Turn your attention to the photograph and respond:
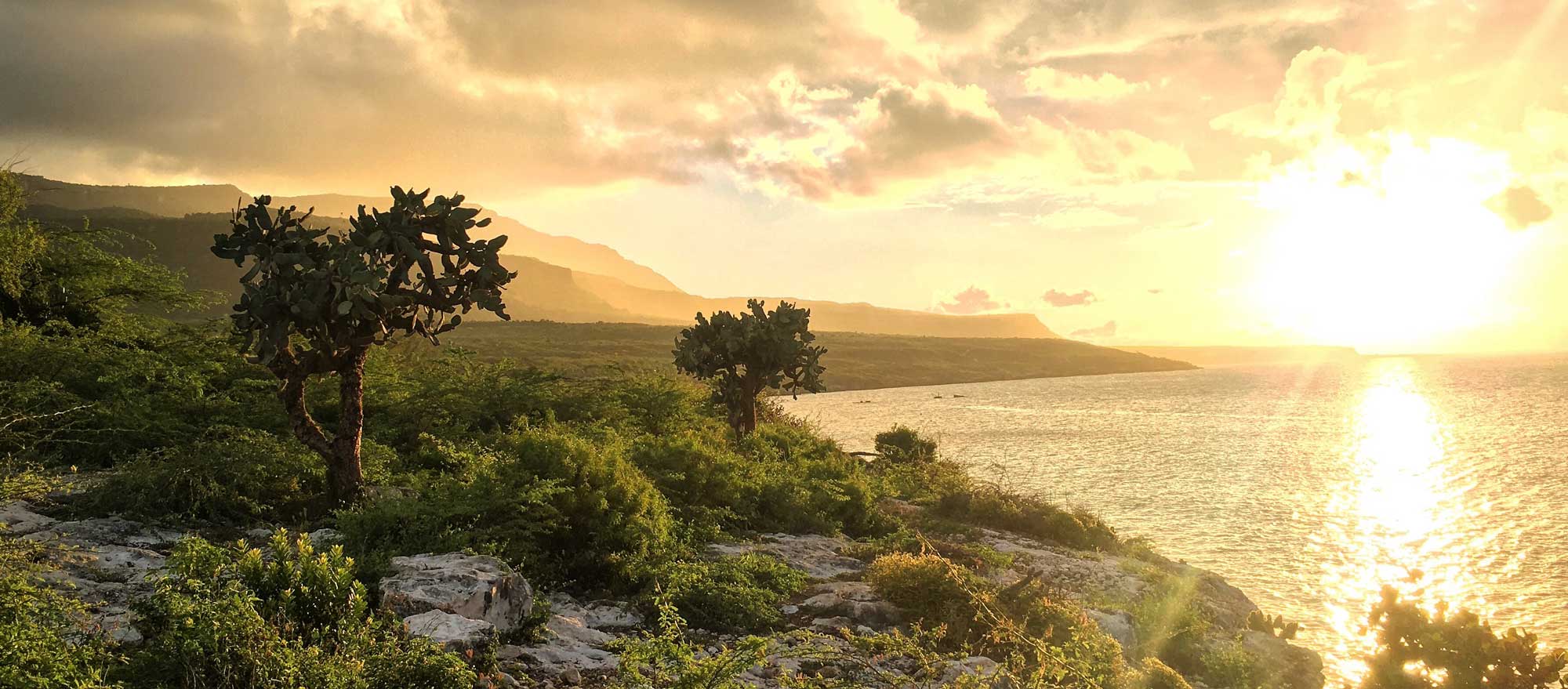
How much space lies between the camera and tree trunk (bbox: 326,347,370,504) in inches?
441

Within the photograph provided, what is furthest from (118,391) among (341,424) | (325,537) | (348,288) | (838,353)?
(838,353)

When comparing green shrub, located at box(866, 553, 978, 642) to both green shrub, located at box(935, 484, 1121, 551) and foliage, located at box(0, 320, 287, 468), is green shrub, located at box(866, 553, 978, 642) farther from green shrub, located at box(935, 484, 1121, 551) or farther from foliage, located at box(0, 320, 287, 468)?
foliage, located at box(0, 320, 287, 468)

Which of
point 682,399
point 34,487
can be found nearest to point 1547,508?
point 682,399

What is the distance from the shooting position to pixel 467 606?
7.98 metres

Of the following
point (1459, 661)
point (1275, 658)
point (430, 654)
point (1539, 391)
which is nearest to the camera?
point (430, 654)

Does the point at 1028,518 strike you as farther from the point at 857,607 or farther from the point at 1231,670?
the point at 857,607

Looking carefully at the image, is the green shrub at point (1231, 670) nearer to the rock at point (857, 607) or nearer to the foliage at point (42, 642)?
the rock at point (857, 607)

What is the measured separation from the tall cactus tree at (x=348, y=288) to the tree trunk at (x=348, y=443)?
0.02 meters

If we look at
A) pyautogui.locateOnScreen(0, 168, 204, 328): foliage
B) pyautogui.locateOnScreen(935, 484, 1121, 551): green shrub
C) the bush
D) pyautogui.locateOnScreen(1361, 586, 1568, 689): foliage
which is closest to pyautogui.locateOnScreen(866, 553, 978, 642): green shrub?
the bush

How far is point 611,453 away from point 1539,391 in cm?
16222

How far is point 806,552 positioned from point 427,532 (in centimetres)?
814

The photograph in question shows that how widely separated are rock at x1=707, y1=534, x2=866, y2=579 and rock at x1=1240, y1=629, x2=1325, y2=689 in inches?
307

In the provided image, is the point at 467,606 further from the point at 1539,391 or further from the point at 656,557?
the point at 1539,391

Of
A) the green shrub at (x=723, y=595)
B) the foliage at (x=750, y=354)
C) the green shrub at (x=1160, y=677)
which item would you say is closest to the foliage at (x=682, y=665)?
the green shrub at (x=723, y=595)
